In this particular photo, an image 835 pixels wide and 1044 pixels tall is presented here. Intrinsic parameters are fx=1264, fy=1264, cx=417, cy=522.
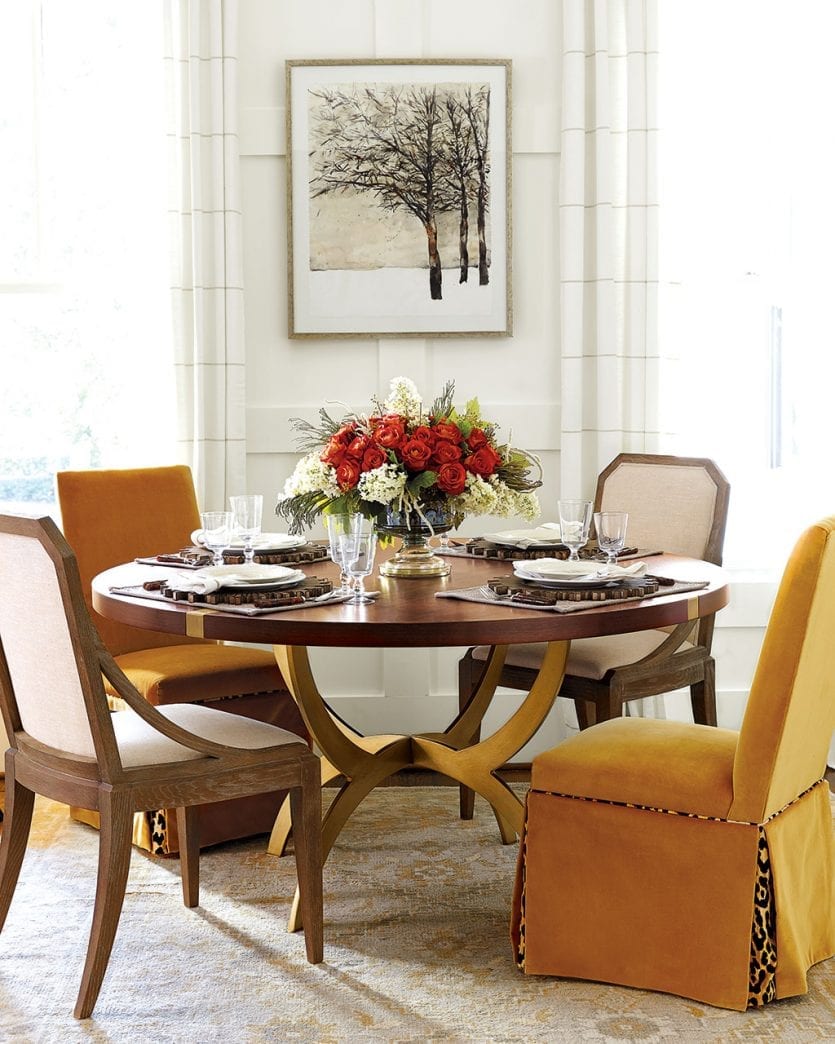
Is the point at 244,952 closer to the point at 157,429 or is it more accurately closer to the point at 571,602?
the point at 571,602

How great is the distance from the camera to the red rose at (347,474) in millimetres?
2777

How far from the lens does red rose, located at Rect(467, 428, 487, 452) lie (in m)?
2.85

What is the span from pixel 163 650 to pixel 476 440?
125 cm

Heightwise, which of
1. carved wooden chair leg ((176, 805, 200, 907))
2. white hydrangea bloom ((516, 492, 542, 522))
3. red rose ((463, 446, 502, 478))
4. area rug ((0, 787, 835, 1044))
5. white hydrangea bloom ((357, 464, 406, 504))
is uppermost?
red rose ((463, 446, 502, 478))

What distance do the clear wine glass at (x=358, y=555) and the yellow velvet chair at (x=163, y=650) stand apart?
2.80 ft

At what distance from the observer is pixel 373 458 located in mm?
2770

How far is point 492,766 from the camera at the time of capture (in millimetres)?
3090

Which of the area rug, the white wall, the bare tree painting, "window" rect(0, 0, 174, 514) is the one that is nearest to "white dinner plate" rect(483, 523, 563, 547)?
the area rug

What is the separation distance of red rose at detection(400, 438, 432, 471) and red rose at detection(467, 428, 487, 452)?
0.39 feet

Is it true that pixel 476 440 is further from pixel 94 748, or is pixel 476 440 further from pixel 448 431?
pixel 94 748

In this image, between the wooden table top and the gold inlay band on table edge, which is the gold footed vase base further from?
the gold inlay band on table edge

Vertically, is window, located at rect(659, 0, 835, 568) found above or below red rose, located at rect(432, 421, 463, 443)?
above

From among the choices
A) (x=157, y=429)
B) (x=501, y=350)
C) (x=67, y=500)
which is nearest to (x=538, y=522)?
(x=501, y=350)

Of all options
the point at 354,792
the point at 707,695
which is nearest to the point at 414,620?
the point at 354,792
